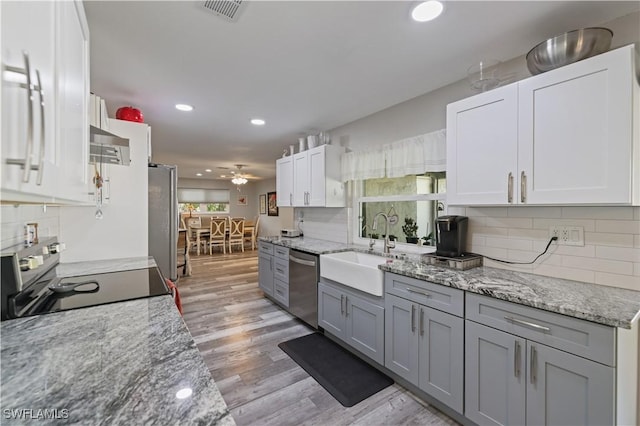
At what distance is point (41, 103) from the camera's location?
0.56 metres

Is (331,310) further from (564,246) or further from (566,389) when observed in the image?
(564,246)

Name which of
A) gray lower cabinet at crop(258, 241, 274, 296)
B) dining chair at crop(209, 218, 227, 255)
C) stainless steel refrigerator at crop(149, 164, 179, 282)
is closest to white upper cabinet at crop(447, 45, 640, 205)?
gray lower cabinet at crop(258, 241, 274, 296)

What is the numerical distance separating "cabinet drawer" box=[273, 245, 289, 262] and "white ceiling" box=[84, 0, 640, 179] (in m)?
1.62

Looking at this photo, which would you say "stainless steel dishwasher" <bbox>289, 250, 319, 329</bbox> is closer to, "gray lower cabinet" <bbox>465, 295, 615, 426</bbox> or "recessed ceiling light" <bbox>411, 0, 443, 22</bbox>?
"gray lower cabinet" <bbox>465, 295, 615, 426</bbox>

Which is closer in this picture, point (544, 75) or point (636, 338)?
point (636, 338)

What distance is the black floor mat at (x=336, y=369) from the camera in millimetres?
2031

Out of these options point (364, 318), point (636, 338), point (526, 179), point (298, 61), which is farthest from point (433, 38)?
point (364, 318)

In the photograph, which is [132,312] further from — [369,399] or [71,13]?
[369,399]

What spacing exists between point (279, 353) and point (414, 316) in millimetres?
1341

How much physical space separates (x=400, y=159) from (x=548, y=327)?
1832 mm

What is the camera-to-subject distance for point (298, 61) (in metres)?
2.03

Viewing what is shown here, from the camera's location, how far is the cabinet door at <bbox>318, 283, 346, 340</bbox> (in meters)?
2.55

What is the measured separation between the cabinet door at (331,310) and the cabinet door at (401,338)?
1.72ft

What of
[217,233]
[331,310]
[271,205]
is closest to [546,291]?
[331,310]
